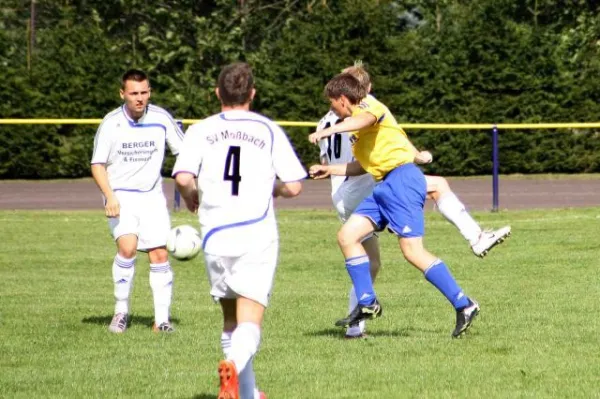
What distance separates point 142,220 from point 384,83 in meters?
19.2

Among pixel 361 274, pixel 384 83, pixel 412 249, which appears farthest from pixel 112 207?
pixel 384 83

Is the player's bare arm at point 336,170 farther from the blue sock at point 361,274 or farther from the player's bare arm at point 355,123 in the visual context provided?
the blue sock at point 361,274

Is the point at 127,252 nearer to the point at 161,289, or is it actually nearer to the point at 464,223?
the point at 161,289

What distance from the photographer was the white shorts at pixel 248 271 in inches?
261

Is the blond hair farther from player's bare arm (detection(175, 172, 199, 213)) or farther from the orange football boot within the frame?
the orange football boot

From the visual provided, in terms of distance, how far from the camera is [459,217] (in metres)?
10.4

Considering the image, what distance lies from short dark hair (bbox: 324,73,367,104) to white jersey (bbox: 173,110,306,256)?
2.20 m

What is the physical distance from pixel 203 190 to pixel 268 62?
78.1 ft

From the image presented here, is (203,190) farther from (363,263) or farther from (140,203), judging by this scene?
(140,203)

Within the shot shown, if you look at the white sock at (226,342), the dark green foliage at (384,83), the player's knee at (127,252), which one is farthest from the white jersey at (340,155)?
the dark green foliage at (384,83)

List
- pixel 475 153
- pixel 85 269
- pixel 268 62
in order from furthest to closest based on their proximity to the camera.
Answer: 1. pixel 268 62
2. pixel 475 153
3. pixel 85 269

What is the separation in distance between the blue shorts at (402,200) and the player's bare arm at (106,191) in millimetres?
1932

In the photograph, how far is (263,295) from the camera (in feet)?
21.9

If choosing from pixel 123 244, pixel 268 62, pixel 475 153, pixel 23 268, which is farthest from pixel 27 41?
pixel 123 244
